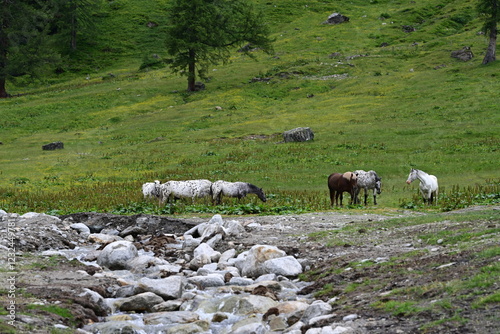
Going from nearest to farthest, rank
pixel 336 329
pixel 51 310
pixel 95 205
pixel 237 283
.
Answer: pixel 336 329
pixel 51 310
pixel 237 283
pixel 95 205

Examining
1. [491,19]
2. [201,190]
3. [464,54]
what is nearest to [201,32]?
[464,54]

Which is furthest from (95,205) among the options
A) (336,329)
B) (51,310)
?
(336,329)

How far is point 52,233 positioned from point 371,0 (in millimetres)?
111861

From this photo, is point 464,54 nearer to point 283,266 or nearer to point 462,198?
point 462,198

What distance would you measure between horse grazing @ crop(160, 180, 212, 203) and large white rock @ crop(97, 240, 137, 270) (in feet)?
38.1

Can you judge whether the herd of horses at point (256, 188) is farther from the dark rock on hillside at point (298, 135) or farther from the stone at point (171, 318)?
the dark rock on hillside at point (298, 135)

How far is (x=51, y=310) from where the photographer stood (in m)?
11.9

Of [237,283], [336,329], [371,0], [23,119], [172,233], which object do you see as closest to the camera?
[336,329]

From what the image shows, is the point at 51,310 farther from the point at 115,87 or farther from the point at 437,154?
the point at 115,87

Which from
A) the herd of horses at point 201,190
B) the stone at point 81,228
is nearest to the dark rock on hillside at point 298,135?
the herd of horses at point 201,190

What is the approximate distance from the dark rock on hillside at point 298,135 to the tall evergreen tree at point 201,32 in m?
26.6

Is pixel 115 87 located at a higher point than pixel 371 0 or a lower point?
lower

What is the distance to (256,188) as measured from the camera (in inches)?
1156

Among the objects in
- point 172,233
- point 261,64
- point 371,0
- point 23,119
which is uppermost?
point 371,0
